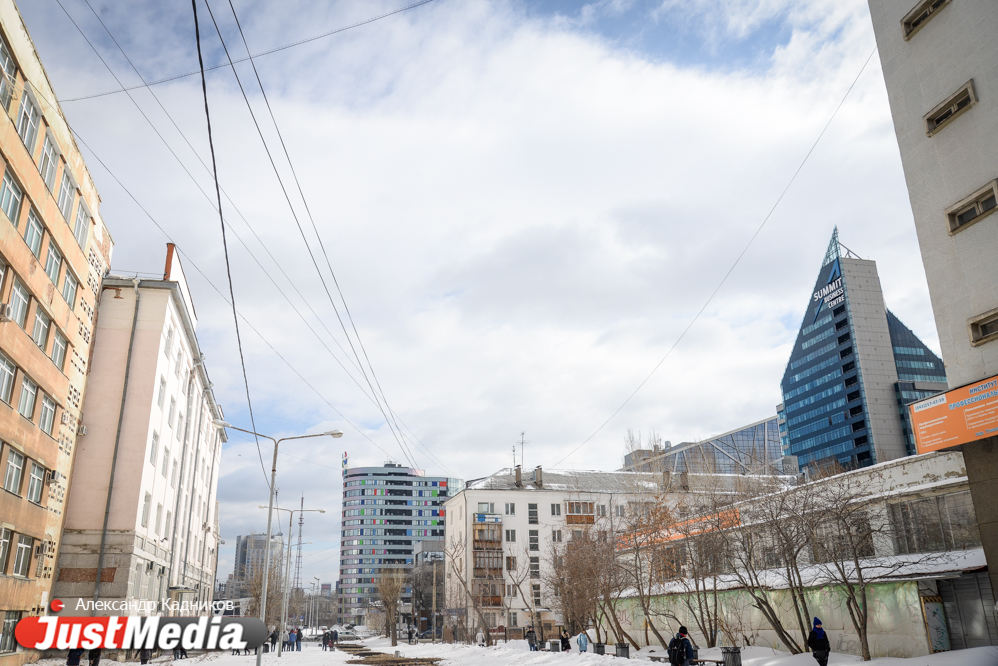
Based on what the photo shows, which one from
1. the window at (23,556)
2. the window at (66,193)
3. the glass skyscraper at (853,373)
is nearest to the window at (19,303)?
the window at (66,193)

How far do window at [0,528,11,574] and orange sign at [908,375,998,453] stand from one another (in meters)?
30.0

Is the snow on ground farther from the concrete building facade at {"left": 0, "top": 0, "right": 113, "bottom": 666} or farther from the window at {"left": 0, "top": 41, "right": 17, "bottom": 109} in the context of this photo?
the window at {"left": 0, "top": 41, "right": 17, "bottom": 109}

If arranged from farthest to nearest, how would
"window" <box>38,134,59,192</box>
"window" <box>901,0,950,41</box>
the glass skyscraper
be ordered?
the glass skyscraper → "window" <box>38,134,59,192</box> → "window" <box>901,0,950,41</box>

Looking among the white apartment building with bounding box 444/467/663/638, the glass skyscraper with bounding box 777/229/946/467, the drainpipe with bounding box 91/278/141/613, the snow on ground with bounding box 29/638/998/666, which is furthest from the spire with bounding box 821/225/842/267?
the drainpipe with bounding box 91/278/141/613

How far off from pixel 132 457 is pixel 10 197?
14563mm

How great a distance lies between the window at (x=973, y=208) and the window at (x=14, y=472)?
31983 millimetres

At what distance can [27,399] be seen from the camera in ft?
83.5

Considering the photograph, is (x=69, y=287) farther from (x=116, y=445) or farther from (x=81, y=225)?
(x=116, y=445)

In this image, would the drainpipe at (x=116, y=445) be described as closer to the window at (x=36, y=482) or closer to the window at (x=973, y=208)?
the window at (x=36, y=482)

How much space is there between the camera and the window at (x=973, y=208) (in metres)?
20.6

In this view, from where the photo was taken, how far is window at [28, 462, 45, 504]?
26.4m

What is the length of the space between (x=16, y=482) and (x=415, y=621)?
92828 millimetres

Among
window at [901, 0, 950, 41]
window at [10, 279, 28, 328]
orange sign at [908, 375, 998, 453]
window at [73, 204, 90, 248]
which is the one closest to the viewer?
orange sign at [908, 375, 998, 453]

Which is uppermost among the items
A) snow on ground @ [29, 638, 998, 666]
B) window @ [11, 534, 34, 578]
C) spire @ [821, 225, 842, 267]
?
spire @ [821, 225, 842, 267]
